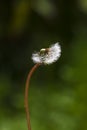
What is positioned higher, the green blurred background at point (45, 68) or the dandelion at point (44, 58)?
the green blurred background at point (45, 68)

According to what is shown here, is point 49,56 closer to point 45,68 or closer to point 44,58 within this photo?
point 44,58

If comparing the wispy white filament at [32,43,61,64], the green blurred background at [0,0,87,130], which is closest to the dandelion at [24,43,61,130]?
the wispy white filament at [32,43,61,64]

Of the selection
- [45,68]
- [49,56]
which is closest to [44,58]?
[49,56]

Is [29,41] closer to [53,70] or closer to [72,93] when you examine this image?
[53,70]

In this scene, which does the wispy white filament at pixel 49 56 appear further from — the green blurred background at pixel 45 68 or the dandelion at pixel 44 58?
the green blurred background at pixel 45 68

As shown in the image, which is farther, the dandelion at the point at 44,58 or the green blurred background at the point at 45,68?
the green blurred background at the point at 45,68

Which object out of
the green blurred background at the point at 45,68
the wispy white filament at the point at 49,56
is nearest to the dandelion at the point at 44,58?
the wispy white filament at the point at 49,56

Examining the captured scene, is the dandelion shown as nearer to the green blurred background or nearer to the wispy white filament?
the wispy white filament

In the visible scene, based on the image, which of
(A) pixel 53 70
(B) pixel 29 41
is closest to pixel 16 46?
(B) pixel 29 41
